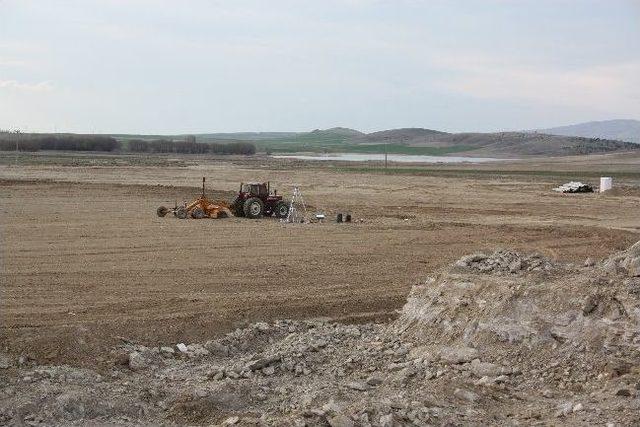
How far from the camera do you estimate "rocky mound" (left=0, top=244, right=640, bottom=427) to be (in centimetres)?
876

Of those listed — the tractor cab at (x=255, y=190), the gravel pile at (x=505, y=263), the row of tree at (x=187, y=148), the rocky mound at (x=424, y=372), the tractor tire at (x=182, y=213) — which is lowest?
the rocky mound at (x=424, y=372)

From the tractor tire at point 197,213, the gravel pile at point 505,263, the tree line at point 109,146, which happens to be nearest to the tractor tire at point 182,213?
the tractor tire at point 197,213

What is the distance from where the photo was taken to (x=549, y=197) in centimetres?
3903

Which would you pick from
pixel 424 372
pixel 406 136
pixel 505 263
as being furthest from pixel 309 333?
pixel 406 136

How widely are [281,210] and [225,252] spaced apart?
818cm

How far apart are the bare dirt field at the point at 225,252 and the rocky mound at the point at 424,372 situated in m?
1.14

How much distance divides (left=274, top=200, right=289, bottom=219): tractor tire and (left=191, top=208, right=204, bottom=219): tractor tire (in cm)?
261

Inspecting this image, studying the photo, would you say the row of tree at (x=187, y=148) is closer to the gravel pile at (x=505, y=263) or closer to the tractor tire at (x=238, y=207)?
the tractor tire at (x=238, y=207)

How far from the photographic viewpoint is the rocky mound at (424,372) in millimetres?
8758

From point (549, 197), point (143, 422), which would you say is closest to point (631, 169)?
point (549, 197)

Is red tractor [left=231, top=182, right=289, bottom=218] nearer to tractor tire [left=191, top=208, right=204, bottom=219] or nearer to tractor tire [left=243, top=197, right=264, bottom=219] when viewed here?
tractor tire [left=243, top=197, right=264, bottom=219]

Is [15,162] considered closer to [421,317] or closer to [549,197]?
[549,197]

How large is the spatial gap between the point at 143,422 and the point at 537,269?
590 centimetres

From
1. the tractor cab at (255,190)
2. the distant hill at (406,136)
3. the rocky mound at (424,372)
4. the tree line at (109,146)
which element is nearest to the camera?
the rocky mound at (424,372)
